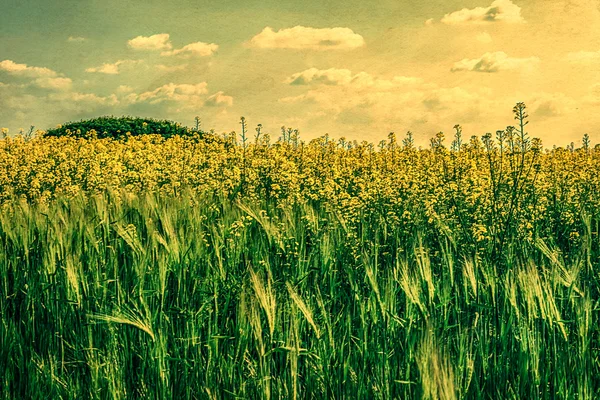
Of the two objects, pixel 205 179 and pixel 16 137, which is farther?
pixel 16 137

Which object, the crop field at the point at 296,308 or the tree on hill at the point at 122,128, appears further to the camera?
the tree on hill at the point at 122,128

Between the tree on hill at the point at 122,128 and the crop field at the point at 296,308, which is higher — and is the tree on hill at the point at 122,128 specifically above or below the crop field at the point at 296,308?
above

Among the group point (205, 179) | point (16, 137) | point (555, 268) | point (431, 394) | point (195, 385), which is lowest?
Result: point (195, 385)

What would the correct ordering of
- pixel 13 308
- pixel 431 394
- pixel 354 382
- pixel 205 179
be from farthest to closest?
pixel 205 179, pixel 13 308, pixel 354 382, pixel 431 394

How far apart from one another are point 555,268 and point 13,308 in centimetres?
312

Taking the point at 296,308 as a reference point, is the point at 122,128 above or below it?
above

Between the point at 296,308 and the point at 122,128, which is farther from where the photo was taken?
the point at 122,128

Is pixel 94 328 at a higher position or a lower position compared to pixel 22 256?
lower

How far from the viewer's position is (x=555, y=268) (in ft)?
9.70

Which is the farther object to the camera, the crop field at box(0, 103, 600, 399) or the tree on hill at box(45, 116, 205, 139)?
the tree on hill at box(45, 116, 205, 139)

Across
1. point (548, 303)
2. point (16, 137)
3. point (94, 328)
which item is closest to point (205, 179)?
point (94, 328)

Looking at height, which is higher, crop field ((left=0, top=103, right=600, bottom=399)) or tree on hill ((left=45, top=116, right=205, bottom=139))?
tree on hill ((left=45, top=116, right=205, bottom=139))

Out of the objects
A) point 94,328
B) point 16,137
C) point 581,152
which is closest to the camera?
point 94,328

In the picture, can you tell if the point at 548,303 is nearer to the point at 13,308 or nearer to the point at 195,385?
the point at 195,385
